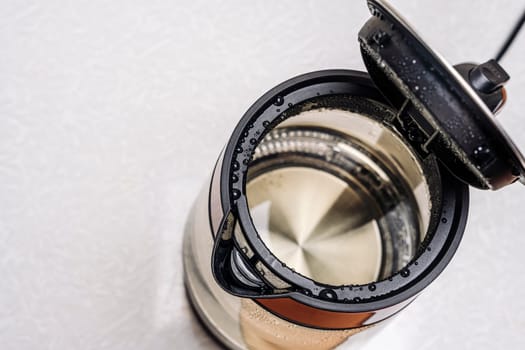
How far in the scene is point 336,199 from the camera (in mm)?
717

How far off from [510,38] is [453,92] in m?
0.40

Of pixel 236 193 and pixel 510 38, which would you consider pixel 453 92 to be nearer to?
pixel 236 193

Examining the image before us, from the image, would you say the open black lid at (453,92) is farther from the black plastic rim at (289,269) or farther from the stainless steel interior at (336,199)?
the stainless steel interior at (336,199)

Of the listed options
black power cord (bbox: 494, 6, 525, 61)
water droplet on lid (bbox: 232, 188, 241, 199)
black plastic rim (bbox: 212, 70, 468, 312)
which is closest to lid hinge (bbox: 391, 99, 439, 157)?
black plastic rim (bbox: 212, 70, 468, 312)

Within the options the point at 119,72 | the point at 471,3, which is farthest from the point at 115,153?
the point at 471,3

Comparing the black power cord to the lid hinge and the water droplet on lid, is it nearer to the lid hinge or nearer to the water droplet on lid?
the lid hinge

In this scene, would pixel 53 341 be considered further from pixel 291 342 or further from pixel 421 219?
pixel 421 219

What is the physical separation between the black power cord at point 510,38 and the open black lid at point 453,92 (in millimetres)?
305

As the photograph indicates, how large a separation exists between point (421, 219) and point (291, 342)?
0.55ft

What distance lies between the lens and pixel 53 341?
677mm

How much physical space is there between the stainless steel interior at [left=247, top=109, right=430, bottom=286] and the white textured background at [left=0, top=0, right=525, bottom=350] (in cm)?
8

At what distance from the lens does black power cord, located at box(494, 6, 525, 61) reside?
81cm

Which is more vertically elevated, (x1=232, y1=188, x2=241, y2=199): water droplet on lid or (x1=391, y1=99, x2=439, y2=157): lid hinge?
(x1=391, y1=99, x2=439, y2=157): lid hinge

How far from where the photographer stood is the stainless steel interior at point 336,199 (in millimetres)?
671
